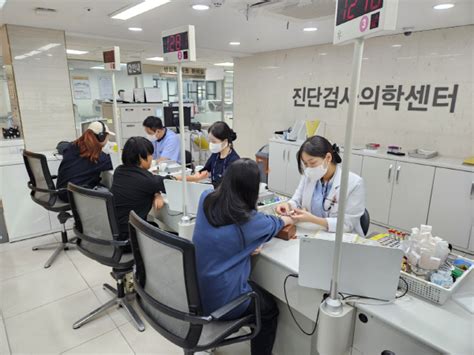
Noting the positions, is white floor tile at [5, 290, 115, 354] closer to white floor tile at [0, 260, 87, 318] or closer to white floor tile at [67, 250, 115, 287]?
white floor tile at [0, 260, 87, 318]

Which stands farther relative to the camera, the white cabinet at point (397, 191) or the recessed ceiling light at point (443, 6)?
the white cabinet at point (397, 191)

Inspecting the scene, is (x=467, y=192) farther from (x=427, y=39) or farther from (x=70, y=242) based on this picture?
(x=70, y=242)

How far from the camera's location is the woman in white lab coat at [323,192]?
1784 mm

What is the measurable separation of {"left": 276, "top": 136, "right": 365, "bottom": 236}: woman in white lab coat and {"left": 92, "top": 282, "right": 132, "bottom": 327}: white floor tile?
1.38 metres

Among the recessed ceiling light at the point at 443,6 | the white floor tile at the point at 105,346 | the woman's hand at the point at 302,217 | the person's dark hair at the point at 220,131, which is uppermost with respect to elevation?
the recessed ceiling light at the point at 443,6

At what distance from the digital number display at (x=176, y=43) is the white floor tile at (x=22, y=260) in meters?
2.25

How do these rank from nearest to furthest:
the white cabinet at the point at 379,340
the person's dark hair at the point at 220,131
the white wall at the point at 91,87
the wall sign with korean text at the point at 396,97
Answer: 1. the white cabinet at the point at 379,340
2. the person's dark hair at the point at 220,131
3. the wall sign with korean text at the point at 396,97
4. the white wall at the point at 91,87

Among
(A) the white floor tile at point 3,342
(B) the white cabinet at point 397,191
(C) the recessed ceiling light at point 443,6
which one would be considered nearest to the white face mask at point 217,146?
(A) the white floor tile at point 3,342

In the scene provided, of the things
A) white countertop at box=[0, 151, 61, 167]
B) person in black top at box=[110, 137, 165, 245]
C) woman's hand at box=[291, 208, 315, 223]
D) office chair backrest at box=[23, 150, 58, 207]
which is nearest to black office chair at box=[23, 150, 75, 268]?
office chair backrest at box=[23, 150, 58, 207]

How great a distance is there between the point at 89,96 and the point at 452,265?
9238 mm

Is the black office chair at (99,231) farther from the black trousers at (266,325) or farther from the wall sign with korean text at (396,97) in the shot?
the wall sign with korean text at (396,97)

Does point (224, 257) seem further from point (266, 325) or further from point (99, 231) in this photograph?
point (99, 231)

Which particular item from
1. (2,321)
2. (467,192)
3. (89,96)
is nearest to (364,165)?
(467,192)

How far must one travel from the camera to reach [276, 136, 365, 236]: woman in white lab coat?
5.85ft
